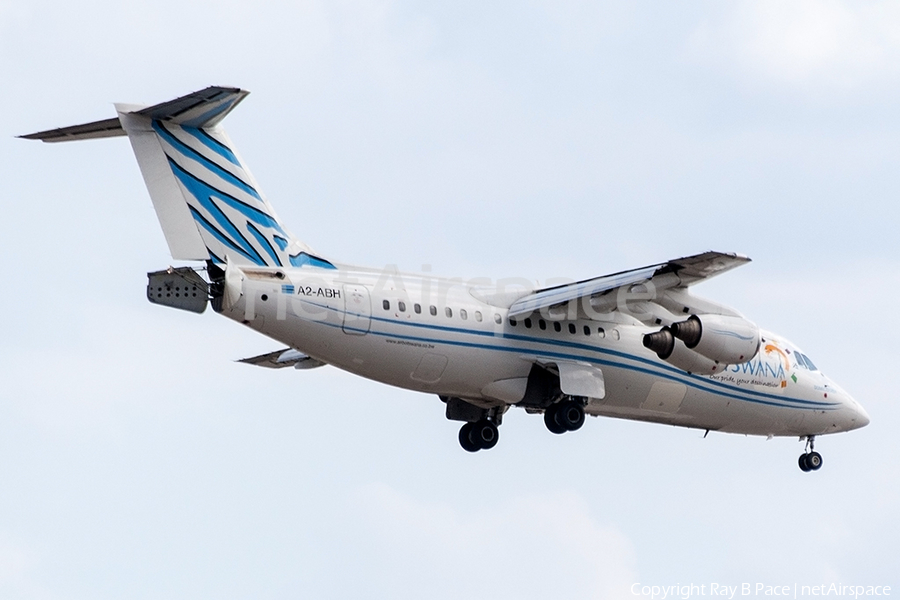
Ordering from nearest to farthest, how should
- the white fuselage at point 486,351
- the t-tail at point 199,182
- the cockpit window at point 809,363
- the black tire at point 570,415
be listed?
1. the t-tail at point 199,182
2. the white fuselage at point 486,351
3. the black tire at point 570,415
4. the cockpit window at point 809,363

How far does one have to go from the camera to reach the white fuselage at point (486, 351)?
1784cm

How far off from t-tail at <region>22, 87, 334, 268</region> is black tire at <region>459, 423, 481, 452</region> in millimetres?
4999

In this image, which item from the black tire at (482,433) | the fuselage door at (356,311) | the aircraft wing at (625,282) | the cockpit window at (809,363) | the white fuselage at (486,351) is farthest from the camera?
the cockpit window at (809,363)

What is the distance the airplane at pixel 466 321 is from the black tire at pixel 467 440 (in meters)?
0.02

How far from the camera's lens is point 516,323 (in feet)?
Result: 65.1

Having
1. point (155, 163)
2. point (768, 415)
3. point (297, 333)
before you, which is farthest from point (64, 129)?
point (768, 415)

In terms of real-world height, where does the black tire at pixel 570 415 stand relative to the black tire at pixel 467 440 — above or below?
above

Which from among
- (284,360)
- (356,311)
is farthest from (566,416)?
(284,360)

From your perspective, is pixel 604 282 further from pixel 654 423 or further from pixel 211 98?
pixel 211 98

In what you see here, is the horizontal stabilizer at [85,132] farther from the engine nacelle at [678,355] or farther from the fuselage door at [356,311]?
the engine nacelle at [678,355]

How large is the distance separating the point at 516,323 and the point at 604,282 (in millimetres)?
1456

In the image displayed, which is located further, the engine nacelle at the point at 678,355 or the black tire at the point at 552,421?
the black tire at the point at 552,421

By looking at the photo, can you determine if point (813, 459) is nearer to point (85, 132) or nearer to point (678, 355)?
point (678, 355)

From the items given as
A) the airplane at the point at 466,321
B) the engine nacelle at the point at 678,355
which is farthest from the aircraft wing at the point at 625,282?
the engine nacelle at the point at 678,355
